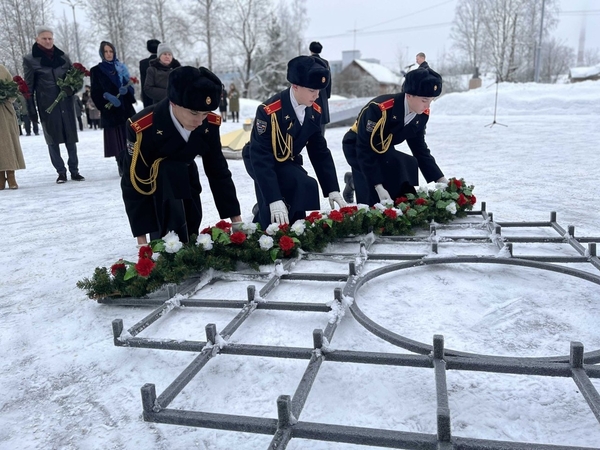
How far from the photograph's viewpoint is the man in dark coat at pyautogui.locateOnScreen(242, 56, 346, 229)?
3275mm

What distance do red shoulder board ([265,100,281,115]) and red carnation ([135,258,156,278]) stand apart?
1240mm

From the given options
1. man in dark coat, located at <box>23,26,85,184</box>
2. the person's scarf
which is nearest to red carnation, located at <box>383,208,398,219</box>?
the person's scarf

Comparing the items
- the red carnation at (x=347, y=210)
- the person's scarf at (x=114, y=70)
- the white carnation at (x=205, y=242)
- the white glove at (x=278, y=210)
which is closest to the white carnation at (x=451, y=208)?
the red carnation at (x=347, y=210)

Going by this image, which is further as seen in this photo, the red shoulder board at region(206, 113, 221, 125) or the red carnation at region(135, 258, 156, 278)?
the red shoulder board at region(206, 113, 221, 125)

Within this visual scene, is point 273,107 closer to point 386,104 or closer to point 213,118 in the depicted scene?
point 213,118

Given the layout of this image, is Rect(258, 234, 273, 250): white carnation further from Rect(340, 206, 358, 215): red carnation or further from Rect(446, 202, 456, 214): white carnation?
Rect(446, 202, 456, 214): white carnation

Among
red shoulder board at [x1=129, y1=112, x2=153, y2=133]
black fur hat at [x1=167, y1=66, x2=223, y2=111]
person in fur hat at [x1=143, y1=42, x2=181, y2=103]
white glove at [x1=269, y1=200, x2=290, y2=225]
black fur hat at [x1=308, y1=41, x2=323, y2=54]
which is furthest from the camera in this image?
black fur hat at [x1=308, y1=41, x2=323, y2=54]

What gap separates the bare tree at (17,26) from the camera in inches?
1061

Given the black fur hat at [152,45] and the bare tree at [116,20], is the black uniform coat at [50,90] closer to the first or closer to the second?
the black fur hat at [152,45]

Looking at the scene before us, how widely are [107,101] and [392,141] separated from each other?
3.88 m

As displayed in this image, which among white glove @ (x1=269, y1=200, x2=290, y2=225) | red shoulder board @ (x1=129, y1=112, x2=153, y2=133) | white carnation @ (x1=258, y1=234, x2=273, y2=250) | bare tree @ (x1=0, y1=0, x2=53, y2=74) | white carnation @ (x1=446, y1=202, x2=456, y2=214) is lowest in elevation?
white carnation @ (x1=446, y1=202, x2=456, y2=214)

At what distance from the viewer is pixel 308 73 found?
10.5 ft

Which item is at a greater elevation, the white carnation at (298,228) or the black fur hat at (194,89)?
the black fur hat at (194,89)

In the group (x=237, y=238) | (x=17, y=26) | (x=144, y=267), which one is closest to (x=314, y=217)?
(x=237, y=238)
